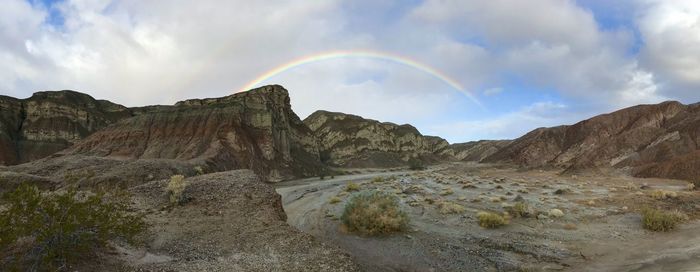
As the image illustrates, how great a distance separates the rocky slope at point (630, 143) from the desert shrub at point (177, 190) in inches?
2104

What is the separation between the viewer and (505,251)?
57.1 feet

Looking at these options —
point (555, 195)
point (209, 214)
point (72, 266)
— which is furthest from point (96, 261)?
point (555, 195)

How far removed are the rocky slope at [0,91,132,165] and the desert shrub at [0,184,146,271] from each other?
8805cm

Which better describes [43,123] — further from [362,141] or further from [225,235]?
[225,235]

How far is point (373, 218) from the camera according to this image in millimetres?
20469

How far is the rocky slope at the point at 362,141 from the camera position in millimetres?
139750

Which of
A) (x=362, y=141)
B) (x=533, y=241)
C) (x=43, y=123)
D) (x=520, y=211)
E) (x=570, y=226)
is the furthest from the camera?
(x=362, y=141)

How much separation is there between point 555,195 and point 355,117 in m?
126

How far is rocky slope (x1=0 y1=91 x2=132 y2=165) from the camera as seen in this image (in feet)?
268

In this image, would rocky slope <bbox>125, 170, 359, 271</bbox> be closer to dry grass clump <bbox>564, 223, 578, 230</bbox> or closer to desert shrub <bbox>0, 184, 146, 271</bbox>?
desert shrub <bbox>0, 184, 146, 271</bbox>

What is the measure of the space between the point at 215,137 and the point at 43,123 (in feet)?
156

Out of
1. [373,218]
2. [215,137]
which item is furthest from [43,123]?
[373,218]

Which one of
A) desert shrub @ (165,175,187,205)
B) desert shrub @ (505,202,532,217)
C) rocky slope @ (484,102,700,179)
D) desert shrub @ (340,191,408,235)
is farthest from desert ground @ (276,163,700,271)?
rocky slope @ (484,102,700,179)

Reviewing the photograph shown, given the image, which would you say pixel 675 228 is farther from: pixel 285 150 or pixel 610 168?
pixel 285 150
